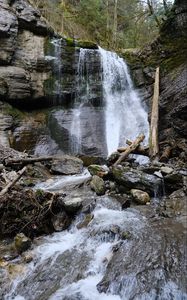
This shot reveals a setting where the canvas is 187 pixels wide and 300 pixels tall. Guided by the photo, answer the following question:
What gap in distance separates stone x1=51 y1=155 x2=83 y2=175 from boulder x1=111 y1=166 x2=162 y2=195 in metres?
2.97

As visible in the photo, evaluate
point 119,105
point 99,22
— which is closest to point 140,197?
point 119,105

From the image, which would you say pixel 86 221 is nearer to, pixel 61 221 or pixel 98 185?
pixel 61 221

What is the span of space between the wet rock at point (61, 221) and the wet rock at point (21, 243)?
62 cm

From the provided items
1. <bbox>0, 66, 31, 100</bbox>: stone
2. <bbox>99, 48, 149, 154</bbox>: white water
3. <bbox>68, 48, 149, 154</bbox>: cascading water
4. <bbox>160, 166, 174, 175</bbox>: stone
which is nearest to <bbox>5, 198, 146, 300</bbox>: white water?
<bbox>160, 166, 174, 175</bbox>: stone

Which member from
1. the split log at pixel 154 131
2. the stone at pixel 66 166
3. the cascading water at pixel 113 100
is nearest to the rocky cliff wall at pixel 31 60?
the cascading water at pixel 113 100

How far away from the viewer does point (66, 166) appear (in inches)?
387

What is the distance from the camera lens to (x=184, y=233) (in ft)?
15.2

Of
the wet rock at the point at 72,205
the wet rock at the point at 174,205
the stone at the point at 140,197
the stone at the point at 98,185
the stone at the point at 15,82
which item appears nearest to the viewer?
the wet rock at the point at 174,205

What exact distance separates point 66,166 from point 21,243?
5083mm

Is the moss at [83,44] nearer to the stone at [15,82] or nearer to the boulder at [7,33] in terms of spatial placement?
the boulder at [7,33]

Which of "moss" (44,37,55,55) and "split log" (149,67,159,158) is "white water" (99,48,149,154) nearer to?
"split log" (149,67,159,158)

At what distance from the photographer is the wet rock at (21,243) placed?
4.84 meters

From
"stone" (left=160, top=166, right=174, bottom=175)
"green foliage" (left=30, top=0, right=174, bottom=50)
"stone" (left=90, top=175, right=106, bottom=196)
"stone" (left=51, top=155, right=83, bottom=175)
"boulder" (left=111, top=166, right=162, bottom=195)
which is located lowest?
"stone" (left=51, top=155, right=83, bottom=175)

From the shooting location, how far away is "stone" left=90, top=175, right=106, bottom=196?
6820 millimetres
